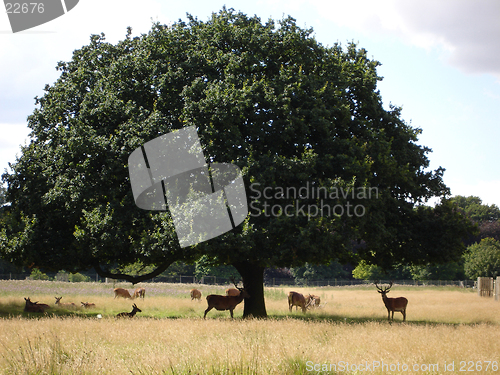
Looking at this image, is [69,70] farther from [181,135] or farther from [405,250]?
[405,250]

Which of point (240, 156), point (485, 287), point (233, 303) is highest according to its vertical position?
point (240, 156)

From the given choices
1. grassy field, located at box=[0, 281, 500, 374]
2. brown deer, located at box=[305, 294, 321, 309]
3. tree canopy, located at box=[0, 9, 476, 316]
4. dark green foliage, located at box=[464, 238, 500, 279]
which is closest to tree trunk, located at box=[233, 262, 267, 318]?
tree canopy, located at box=[0, 9, 476, 316]

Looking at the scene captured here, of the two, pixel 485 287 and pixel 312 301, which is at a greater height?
pixel 312 301

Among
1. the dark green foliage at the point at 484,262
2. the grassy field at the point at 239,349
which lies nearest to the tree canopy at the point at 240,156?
the grassy field at the point at 239,349

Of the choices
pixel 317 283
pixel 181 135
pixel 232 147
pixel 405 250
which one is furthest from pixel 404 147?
pixel 317 283

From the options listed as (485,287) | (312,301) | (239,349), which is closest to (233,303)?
(312,301)

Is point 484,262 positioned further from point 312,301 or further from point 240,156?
point 240,156

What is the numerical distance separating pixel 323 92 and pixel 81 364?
15611mm

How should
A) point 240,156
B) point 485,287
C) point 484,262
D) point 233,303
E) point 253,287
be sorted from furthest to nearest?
point 484,262 < point 485,287 < point 253,287 < point 233,303 < point 240,156

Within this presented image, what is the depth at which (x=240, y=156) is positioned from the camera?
1861cm

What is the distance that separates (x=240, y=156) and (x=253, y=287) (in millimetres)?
7792

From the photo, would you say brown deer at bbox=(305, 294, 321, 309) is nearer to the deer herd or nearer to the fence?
the deer herd

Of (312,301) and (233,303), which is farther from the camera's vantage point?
(312,301)

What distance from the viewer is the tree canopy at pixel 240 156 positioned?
18.6 metres
